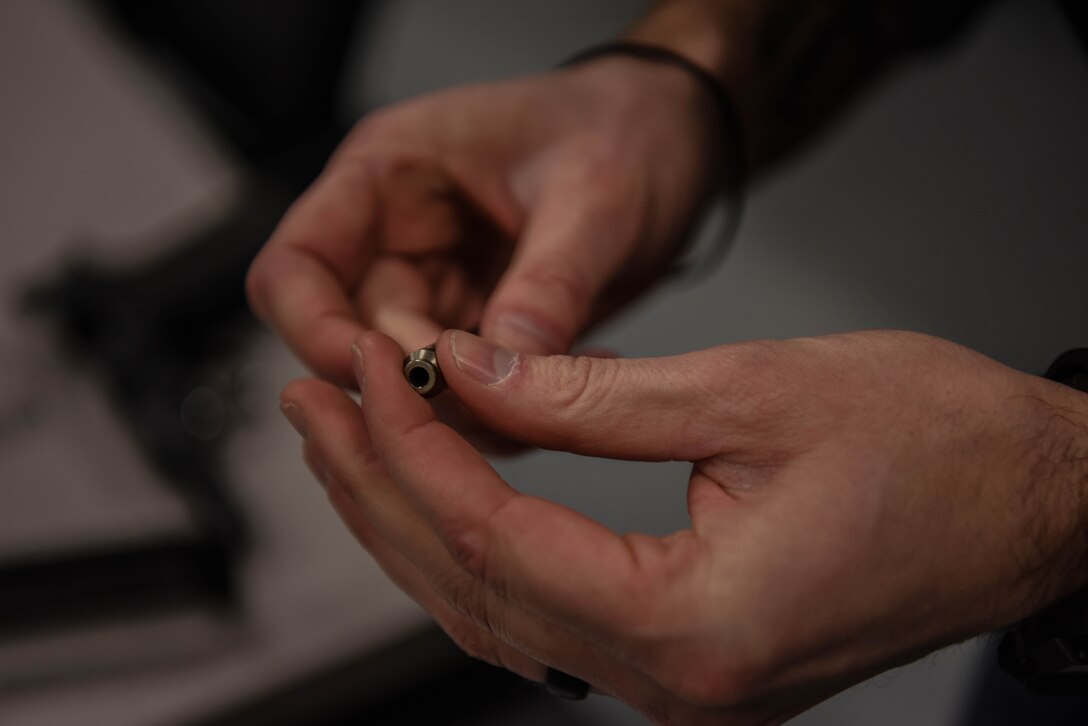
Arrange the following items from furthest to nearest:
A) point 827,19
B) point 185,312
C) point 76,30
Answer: point 76,30, point 185,312, point 827,19

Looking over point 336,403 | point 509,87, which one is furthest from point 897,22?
point 336,403

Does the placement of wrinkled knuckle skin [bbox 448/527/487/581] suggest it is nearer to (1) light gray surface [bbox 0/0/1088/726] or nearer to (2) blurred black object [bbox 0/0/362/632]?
(1) light gray surface [bbox 0/0/1088/726]

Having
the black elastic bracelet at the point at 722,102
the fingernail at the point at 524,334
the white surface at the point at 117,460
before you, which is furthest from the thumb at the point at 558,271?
the white surface at the point at 117,460

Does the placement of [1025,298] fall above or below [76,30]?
below

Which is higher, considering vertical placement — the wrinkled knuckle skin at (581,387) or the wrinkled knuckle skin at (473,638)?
the wrinkled knuckle skin at (581,387)

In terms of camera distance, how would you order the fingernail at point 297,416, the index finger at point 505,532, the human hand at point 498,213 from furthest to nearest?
the human hand at point 498,213 → the fingernail at point 297,416 → the index finger at point 505,532

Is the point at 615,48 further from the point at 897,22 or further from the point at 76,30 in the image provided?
the point at 76,30

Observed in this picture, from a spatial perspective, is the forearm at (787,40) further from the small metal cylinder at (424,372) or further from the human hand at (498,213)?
the small metal cylinder at (424,372)
